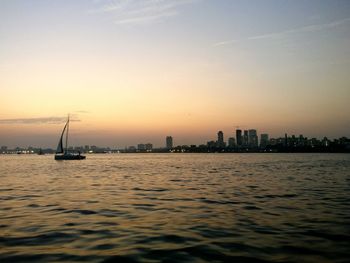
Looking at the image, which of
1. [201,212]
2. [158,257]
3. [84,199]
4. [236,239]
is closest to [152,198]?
[84,199]

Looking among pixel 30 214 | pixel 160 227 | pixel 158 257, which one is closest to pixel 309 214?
pixel 160 227

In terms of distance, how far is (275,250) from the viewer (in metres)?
11.3

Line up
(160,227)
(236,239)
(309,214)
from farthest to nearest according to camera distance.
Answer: (309,214)
(160,227)
(236,239)

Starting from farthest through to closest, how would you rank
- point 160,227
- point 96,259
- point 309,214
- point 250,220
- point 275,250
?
point 309,214 → point 250,220 → point 160,227 → point 275,250 → point 96,259

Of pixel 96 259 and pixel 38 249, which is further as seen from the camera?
pixel 38 249

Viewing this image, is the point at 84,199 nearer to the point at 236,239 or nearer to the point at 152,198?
the point at 152,198

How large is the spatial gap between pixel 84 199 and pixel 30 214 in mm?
6621

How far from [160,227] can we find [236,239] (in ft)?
12.4

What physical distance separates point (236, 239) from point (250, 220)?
161 inches

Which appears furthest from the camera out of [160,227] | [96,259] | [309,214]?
[309,214]

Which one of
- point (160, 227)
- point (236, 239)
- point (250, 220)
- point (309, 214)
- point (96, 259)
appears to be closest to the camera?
point (96, 259)

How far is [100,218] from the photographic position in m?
17.4

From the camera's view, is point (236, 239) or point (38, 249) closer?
point (38, 249)

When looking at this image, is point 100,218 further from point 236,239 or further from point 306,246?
point 306,246
